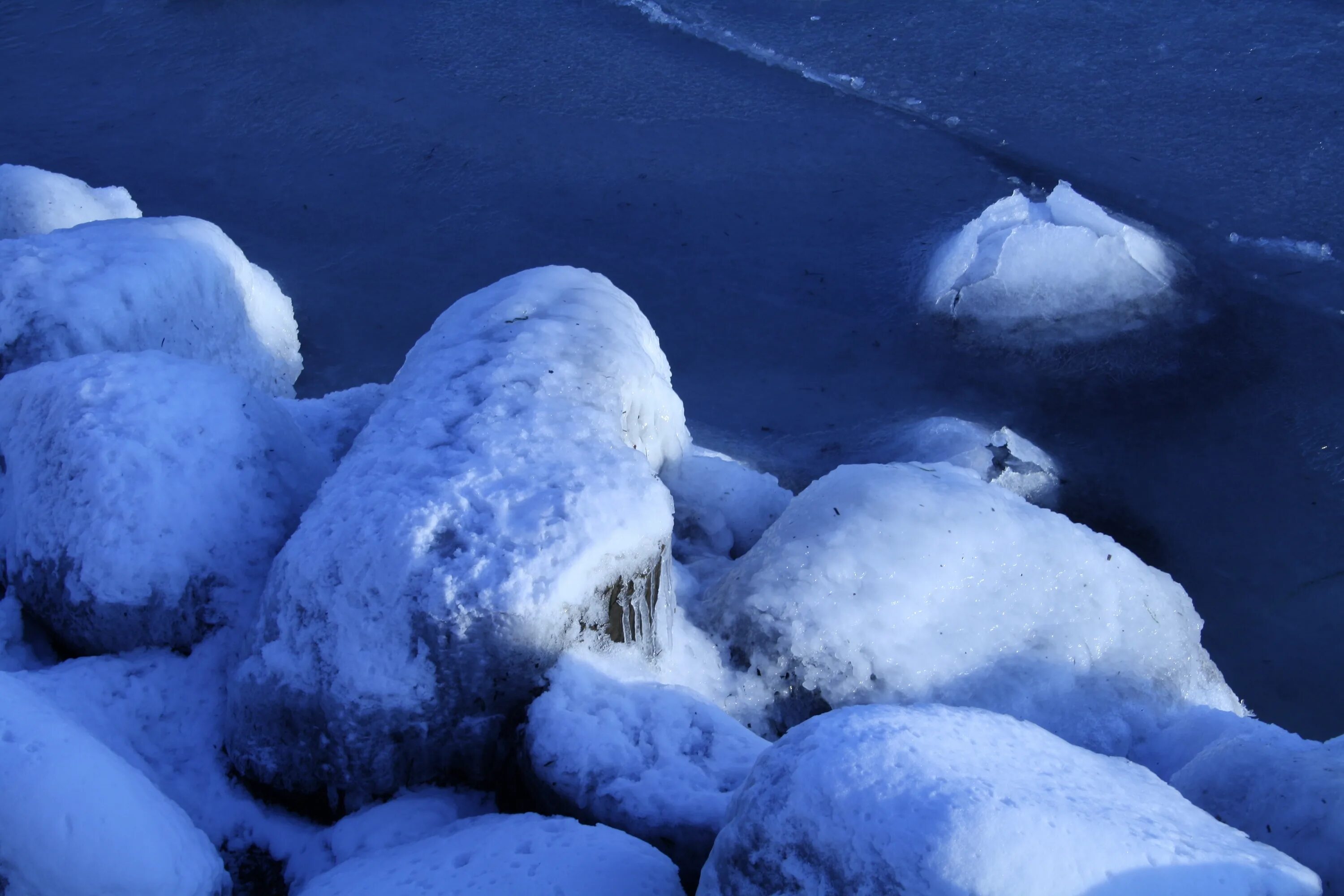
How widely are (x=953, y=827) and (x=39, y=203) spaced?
3713mm

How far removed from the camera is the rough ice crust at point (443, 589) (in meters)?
2.17

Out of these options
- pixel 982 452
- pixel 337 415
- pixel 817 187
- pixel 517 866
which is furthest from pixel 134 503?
pixel 817 187

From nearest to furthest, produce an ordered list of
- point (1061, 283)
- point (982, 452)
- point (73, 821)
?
point (73, 821) → point (982, 452) → point (1061, 283)

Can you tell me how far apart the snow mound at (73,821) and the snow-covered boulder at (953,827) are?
0.86m

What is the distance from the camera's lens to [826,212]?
440 centimetres

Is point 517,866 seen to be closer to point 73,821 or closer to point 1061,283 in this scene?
point 73,821

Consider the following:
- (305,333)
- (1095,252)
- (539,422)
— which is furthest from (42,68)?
(1095,252)

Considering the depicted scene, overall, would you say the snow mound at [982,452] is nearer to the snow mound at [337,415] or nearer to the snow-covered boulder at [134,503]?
the snow mound at [337,415]

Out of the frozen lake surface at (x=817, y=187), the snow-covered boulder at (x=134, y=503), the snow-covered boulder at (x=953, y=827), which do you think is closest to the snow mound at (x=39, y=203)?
the frozen lake surface at (x=817, y=187)

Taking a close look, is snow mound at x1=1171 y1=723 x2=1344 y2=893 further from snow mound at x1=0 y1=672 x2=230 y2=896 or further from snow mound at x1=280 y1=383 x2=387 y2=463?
snow mound at x1=280 y1=383 x2=387 y2=463

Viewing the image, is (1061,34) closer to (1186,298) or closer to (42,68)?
(1186,298)

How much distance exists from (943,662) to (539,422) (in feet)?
3.38

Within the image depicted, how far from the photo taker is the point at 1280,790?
2.06 meters

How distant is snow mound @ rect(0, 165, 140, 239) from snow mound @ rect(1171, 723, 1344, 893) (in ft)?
12.1
